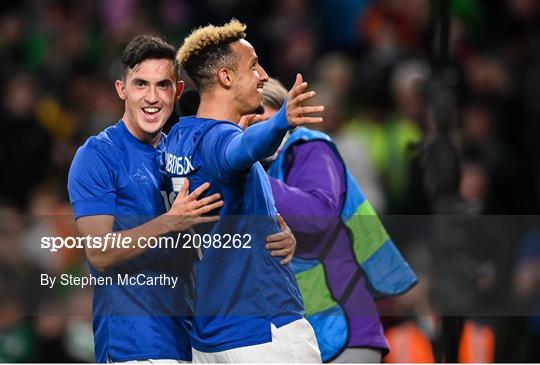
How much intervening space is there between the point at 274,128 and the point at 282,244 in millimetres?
582

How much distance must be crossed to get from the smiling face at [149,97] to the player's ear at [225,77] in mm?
219

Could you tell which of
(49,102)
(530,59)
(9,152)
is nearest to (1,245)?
(9,152)

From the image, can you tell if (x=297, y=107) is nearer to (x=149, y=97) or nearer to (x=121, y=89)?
(x=149, y=97)

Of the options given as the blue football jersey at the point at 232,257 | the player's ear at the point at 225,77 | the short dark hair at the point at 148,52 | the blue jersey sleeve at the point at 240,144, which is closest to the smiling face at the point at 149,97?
the short dark hair at the point at 148,52

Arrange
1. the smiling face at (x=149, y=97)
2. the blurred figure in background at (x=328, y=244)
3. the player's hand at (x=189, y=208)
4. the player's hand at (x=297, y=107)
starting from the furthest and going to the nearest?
1. the blurred figure in background at (x=328, y=244)
2. the smiling face at (x=149, y=97)
3. the player's hand at (x=189, y=208)
4. the player's hand at (x=297, y=107)

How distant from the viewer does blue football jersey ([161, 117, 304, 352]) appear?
12.8 feet

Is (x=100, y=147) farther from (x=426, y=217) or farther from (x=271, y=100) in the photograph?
(x=426, y=217)

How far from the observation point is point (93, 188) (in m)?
4.02

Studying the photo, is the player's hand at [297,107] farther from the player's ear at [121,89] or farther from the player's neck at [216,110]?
the player's ear at [121,89]

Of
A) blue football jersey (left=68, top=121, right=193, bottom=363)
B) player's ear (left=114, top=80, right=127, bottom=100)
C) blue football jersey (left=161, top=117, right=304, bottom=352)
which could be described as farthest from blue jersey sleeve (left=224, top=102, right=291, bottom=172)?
player's ear (left=114, top=80, right=127, bottom=100)

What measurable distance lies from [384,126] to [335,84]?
1.35ft

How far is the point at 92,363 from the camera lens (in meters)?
5.88

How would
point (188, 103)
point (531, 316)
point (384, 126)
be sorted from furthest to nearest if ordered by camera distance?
point (384, 126), point (531, 316), point (188, 103)

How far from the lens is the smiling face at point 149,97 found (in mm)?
4109
